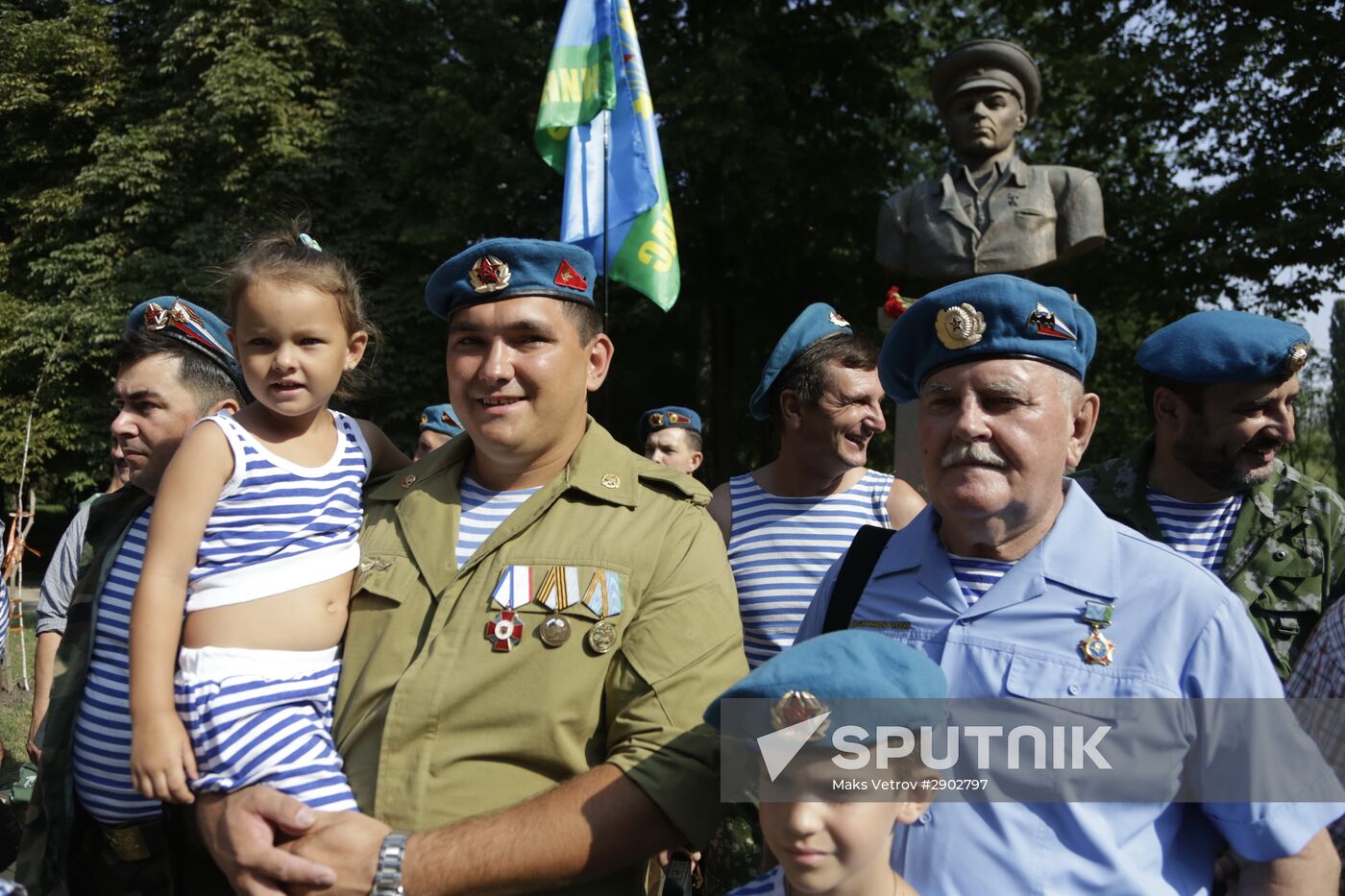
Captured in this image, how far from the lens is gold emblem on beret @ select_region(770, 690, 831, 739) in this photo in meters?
1.90

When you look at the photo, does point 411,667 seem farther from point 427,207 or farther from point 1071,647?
point 427,207

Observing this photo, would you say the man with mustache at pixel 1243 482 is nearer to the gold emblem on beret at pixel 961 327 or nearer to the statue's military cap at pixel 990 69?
the gold emblem on beret at pixel 961 327

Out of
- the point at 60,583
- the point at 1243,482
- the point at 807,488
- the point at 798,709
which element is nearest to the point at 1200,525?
the point at 1243,482

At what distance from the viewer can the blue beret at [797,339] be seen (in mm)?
3893

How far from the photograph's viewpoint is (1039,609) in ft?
7.09

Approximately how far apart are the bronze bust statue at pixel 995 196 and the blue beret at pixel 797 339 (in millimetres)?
2919

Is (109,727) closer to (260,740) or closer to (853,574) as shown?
(260,740)

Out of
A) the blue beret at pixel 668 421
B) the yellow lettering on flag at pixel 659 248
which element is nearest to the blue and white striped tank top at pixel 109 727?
the yellow lettering on flag at pixel 659 248

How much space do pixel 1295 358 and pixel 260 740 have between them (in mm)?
2851

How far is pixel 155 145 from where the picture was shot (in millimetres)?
19922

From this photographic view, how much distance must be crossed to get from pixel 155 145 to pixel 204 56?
1744mm

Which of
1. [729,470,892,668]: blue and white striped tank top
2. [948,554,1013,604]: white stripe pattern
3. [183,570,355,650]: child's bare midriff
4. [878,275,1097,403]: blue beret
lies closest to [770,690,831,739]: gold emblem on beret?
[948,554,1013,604]: white stripe pattern

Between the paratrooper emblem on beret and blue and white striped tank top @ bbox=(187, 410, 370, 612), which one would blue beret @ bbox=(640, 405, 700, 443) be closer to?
blue and white striped tank top @ bbox=(187, 410, 370, 612)

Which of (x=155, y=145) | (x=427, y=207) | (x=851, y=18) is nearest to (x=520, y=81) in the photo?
(x=427, y=207)
